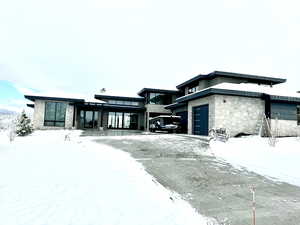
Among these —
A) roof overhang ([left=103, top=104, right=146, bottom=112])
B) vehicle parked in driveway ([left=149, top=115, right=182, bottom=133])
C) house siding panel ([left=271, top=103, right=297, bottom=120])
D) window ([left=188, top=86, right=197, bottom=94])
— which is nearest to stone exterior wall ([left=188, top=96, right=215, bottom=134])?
vehicle parked in driveway ([left=149, top=115, right=182, bottom=133])

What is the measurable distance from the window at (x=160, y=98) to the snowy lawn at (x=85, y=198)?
23115mm

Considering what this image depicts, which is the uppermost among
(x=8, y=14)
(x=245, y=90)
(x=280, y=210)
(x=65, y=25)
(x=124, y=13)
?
(x=124, y=13)

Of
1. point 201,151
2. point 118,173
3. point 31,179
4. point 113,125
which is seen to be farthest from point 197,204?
point 113,125

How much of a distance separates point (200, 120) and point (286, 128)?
7027 mm

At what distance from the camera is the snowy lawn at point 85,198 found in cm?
321

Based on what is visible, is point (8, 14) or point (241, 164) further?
point (8, 14)

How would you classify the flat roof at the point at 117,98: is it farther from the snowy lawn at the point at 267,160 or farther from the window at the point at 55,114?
the snowy lawn at the point at 267,160

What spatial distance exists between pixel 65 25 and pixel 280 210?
17.7m

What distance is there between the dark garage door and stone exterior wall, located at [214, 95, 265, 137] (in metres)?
1.57

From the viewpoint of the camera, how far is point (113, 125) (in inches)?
1230

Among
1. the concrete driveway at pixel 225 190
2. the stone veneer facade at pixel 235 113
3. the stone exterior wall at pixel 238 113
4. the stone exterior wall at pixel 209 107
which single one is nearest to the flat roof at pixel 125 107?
the stone exterior wall at pixel 209 107

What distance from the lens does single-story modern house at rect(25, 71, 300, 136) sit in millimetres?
15688

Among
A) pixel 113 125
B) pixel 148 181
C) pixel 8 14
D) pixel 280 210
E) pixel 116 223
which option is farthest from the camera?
pixel 113 125

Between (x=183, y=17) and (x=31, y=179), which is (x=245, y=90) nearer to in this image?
(x=183, y=17)
